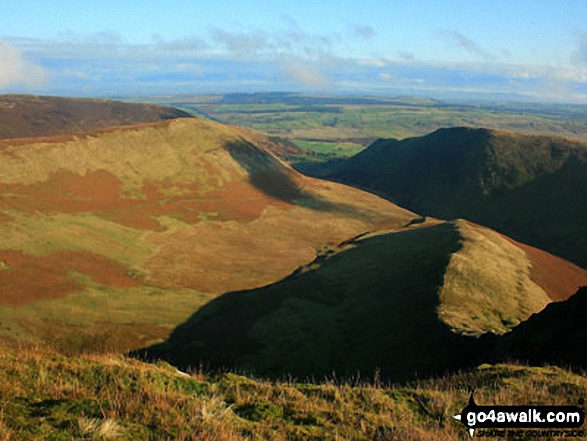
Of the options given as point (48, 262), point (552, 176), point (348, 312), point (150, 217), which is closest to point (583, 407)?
point (348, 312)

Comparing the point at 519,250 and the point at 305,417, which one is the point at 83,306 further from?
the point at 519,250

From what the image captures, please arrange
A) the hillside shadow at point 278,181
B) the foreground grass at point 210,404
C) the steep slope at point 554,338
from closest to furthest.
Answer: the foreground grass at point 210,404 < the steep slope at point 554,338 < the hillside shadow at point 278,181

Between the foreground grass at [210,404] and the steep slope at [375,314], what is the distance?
18.5 meters

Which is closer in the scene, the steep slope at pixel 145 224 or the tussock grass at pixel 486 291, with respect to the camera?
the tussock grass at pixel 486 291

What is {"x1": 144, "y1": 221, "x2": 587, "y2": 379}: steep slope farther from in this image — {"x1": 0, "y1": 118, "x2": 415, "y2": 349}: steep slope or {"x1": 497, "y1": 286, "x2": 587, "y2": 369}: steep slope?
{"x1": 0, "y1": 118, "x2": 415, "y2": 349}: steep slope

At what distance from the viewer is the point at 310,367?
39969 mm

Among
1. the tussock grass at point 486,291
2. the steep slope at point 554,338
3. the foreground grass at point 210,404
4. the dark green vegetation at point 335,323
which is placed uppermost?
the foreground grass at point 210,404

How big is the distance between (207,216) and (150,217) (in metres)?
11.9

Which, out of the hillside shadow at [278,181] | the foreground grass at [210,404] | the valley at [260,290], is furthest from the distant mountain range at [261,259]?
the foreground grass at [210,404]

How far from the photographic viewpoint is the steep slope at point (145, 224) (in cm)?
5169

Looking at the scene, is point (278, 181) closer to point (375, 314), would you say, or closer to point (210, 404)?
point (375, 314)

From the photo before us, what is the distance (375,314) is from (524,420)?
39.1 meters

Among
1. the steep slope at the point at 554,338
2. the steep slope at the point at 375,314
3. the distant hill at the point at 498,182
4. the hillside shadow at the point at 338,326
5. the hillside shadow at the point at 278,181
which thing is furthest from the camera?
the hillside shadow at the point at 278,181

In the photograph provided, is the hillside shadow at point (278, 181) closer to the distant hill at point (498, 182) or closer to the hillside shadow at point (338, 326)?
the distant hill at point (498, 182)
